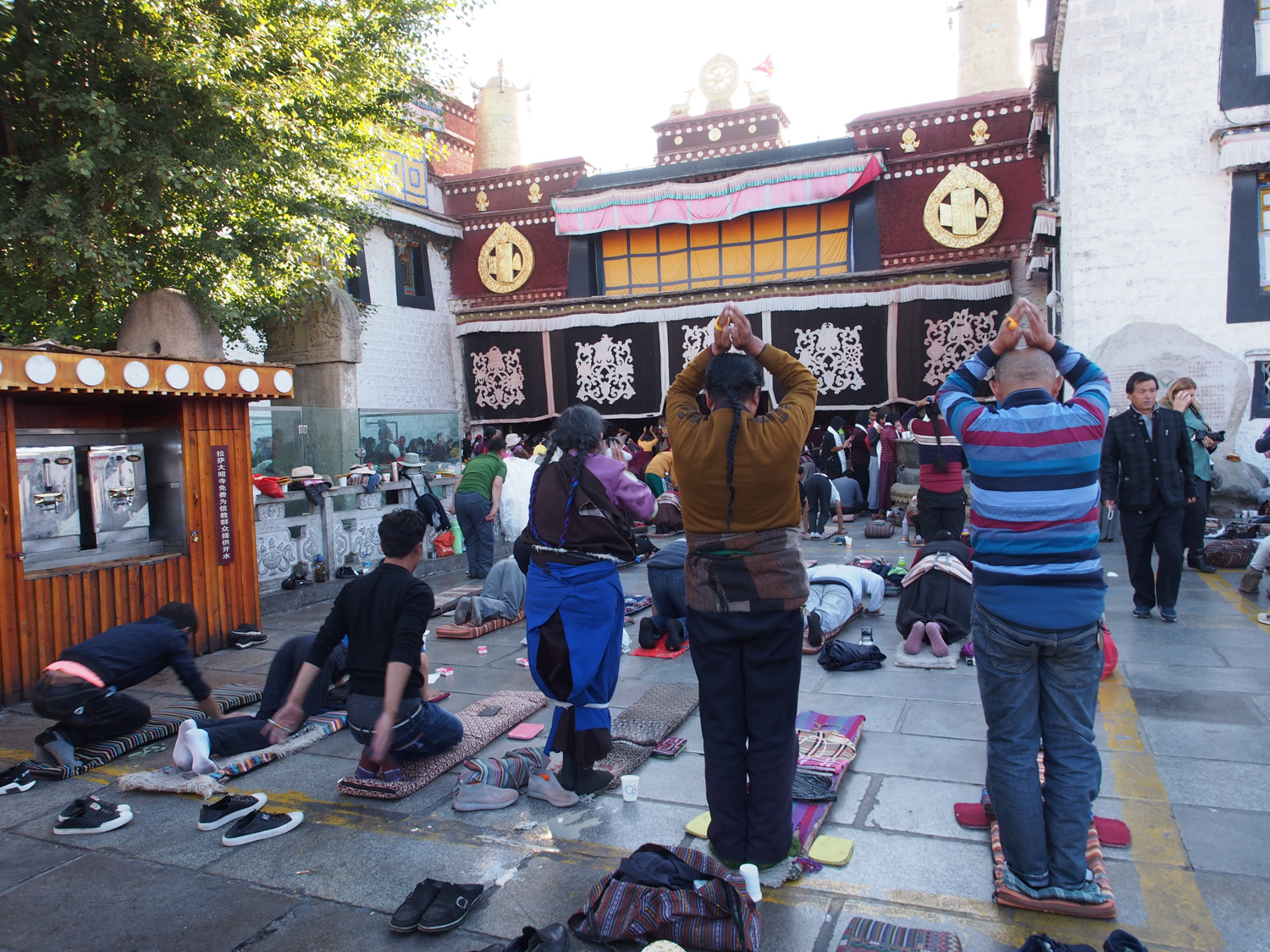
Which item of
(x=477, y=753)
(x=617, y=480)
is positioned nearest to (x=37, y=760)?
(x=477, y=753)

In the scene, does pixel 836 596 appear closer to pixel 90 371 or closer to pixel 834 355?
pixel 90 371

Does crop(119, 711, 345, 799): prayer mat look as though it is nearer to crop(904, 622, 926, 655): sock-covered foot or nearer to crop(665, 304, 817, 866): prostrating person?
crop(665, 304, 817, 866): prostrating person

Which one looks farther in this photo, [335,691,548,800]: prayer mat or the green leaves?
the green leaves

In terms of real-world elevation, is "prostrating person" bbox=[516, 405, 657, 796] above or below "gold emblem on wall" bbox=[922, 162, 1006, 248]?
below

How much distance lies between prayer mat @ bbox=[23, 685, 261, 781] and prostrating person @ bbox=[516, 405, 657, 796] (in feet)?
8.44

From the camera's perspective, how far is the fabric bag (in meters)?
2.65

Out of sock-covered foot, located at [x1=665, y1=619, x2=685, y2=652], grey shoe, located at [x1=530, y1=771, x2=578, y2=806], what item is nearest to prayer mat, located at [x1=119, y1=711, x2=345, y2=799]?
grey shoe, located at [x1=530, y1=771, x2=578, y2=806]

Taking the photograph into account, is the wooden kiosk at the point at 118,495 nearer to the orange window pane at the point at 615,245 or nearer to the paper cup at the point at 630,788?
the paper cup at the point at 630,788

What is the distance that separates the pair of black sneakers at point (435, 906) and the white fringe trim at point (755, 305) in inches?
486

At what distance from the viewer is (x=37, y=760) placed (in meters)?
4.49

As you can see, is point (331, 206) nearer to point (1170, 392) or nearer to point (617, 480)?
point (617, 480)

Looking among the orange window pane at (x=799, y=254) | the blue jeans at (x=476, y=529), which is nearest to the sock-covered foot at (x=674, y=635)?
the blue jeans at (x=476, y=529)

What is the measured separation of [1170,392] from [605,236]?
14464 millimetres

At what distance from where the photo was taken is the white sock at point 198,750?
4191 mm
